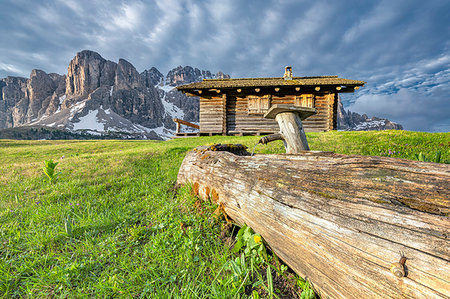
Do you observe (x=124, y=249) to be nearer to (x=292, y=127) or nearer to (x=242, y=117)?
(x=292, y=127)

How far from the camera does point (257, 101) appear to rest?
14.5 metres

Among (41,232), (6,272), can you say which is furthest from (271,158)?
(41,232)

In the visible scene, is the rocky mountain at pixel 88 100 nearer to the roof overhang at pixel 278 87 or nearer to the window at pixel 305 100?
the roof overhang at pixel 278 87

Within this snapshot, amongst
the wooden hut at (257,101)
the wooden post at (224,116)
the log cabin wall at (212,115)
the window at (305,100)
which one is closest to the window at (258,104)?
the wooden hut at (257,101)

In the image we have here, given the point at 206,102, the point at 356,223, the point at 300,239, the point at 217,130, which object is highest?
the point at 206,102

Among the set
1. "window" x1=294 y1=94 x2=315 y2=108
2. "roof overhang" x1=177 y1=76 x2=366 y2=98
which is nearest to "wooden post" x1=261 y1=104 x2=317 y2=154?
"roof overhang" x1=177 y1=76 x2=366 y2=98

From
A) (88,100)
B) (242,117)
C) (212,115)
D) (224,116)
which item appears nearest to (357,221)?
(224,116)

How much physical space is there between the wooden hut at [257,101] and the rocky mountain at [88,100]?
147692 millimetres

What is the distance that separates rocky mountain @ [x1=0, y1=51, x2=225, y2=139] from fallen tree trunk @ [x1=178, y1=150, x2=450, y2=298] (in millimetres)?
160654

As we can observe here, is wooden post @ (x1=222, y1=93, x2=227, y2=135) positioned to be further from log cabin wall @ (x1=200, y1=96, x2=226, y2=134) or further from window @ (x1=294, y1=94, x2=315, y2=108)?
window @ (x1=294, y1=94, x2=315, y2=108)

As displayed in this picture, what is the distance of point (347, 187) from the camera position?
4.30ft

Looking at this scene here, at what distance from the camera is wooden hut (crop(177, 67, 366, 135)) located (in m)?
13.7

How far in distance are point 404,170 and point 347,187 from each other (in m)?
0.34

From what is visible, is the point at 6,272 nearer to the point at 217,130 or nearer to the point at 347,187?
the point at 347,187
